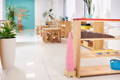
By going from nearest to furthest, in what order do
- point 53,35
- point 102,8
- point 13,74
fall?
point 13,74 < point 102,8 < point 53,35

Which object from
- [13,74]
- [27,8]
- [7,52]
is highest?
Answer: [27,8]

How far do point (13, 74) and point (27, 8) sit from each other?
11.4 m

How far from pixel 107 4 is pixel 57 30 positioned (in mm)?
2409

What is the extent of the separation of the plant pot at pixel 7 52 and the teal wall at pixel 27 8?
35.7 feet

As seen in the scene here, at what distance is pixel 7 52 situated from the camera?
312 cm

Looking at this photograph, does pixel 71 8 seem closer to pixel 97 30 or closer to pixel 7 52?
pixel 97 30

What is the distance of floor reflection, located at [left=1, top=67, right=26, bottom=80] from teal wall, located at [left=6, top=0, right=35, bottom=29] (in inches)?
434

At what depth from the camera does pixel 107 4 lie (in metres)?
4.86

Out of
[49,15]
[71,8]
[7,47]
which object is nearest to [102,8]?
[7,47]

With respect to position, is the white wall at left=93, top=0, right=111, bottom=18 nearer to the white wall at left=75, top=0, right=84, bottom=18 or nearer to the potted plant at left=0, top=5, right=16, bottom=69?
the white wall at left=75, top=0, right=84, bottom=18

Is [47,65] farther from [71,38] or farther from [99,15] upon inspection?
[99,15]

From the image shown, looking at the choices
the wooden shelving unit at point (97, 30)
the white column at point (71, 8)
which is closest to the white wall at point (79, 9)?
the white column at point (71, 8)

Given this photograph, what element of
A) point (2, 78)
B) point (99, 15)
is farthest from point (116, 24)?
point (2, 78)

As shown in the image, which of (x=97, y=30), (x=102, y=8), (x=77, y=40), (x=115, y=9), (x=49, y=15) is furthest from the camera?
(x=49, y=15)
